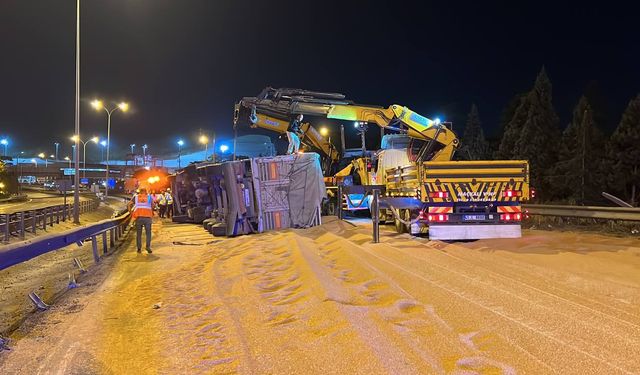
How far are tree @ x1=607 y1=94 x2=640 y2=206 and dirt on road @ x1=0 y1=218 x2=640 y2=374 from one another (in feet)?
93.6

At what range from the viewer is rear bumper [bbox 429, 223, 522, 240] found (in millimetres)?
12312

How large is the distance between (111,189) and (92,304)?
104040 millimetres

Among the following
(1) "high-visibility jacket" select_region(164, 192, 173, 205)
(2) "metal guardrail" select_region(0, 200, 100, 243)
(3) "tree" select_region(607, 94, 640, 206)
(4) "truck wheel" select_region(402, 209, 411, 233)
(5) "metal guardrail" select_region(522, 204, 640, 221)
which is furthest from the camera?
(3) "tree" select_region(607, 94, 640, 206)

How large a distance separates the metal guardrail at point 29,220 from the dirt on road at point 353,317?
1054 centimetres

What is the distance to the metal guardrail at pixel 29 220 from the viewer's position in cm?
1792

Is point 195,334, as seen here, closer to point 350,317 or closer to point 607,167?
point 350,317

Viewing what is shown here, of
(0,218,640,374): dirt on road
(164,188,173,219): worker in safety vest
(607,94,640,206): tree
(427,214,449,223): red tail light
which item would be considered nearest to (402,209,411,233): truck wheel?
(427,214,449,223): red tail light

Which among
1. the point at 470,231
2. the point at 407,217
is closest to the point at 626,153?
the point at 407,217

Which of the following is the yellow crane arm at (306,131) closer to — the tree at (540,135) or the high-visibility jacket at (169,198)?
the high-visibility jacket at (169,198)

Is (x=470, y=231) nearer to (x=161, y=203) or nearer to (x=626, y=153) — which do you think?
(x=161, y=203)

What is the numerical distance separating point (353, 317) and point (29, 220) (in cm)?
1944

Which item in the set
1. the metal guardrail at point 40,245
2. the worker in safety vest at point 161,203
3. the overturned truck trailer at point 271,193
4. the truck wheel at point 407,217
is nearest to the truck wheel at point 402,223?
the truck wheel at point 407,217

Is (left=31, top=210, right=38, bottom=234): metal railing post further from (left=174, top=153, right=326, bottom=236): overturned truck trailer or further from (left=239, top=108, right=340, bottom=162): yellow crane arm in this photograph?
(left=239, top=108, right=340, bottom=162): yellow crane arm

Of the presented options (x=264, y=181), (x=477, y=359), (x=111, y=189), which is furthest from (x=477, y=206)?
(x=111, y=189)
